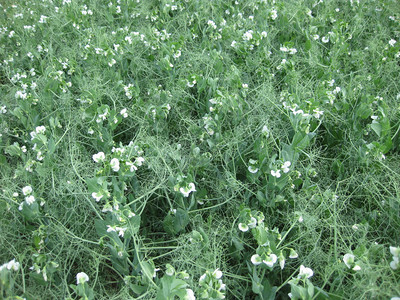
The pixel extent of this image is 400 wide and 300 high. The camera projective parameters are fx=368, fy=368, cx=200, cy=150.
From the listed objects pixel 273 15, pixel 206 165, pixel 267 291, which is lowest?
pixel 267 291

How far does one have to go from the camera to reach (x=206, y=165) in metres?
2.03

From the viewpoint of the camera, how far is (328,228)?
1.75 meters

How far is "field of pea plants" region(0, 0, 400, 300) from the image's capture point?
1565 millimetres

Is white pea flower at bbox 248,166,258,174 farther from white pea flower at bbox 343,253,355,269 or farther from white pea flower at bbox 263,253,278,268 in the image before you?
white pea flower at bbox 343,253,355,269

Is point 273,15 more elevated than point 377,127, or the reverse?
point 273,15

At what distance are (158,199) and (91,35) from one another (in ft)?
6.25

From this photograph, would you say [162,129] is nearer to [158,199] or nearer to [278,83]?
[158,199]

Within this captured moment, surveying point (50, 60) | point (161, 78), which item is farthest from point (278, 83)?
point (50, 60)

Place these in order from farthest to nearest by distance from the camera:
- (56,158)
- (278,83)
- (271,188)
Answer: (278,83) < (56,158) < (271,188)

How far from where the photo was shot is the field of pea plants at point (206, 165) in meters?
1.57

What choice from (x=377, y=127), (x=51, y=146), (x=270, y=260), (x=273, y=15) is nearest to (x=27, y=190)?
(x=51, y=146)

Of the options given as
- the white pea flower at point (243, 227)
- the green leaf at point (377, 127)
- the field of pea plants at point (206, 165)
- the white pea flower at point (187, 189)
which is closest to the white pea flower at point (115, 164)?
the field of pea plants at point (206, 165)

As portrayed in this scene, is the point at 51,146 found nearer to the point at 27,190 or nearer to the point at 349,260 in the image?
the point at 27,190

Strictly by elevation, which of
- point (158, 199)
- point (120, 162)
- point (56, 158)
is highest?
point (120, 162)
